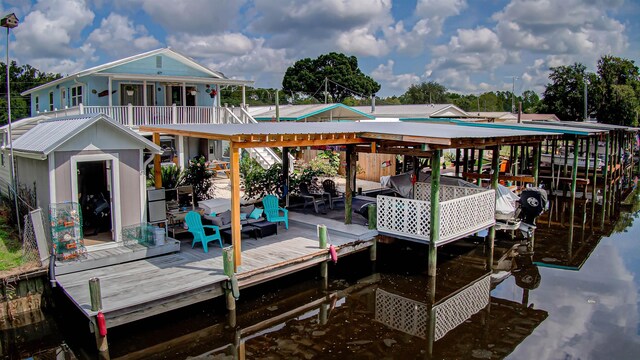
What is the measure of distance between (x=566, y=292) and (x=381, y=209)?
4860mm

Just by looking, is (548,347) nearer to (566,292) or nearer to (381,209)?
(566,292)

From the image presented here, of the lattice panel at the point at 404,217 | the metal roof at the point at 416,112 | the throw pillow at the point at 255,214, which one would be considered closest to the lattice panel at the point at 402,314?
the lattice panel at the point at 404,217

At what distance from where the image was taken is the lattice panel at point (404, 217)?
11.7 meters

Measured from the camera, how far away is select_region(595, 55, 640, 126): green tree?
4631 cm

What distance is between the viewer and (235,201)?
9.60 meters

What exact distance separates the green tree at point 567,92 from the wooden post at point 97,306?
176 feet

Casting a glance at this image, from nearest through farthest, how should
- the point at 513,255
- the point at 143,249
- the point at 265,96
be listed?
the point at 143,249, the point at 513,255, the point at 265,96

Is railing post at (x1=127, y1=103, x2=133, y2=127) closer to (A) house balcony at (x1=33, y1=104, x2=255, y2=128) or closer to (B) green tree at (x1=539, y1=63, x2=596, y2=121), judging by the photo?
(A) house balcony at (x1=33, y1=104, x2=255, y2=128)

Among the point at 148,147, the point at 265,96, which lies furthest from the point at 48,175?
the point at 265,96

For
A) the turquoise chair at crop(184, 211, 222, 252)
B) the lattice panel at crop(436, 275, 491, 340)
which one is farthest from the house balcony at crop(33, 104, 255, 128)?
the lattice panel at crop(436, 275, 491, 340)

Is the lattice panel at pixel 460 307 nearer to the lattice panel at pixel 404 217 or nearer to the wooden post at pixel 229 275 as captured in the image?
the lattice panel at pixel 404 217

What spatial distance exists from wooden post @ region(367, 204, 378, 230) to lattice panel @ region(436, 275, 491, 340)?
2.79 m

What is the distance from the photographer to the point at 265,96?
3538 inches

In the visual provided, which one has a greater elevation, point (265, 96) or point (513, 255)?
point (265, 96)
